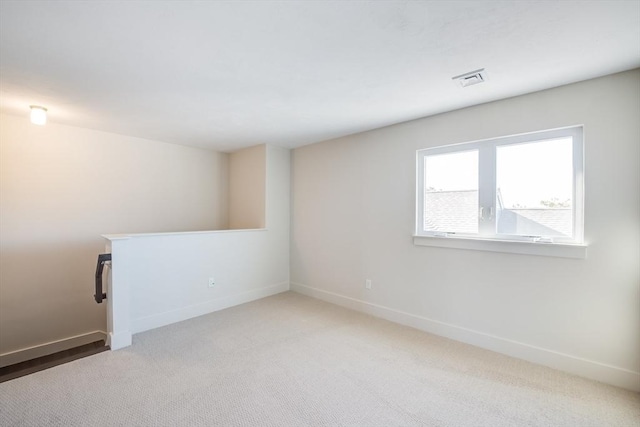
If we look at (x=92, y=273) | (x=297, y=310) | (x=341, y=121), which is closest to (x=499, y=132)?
(x=341, y=121)

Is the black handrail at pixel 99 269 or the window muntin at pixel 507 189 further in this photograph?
the black handrail at pixel 99 269

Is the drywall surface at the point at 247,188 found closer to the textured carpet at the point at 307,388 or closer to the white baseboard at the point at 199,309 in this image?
the white baseboard at the point at 199,309

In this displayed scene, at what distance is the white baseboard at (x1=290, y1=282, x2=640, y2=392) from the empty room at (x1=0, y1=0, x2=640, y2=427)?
0.05ft

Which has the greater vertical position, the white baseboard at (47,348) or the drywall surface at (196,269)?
the drywall surface at (196,269)

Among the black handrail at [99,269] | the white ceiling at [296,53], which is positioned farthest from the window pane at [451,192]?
the black handrail at [99,269]

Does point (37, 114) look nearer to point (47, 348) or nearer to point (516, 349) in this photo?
point (47, 348)

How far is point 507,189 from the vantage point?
269cm

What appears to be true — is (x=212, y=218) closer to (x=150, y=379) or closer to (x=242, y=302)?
(x=242, y=302)

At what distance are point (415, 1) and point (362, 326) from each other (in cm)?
300

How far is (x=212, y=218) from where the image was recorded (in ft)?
16.2

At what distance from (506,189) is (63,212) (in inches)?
198

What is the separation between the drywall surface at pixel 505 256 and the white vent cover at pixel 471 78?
0.60 meters

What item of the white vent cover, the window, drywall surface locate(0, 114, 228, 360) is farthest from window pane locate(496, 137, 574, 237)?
drywall surface locate(0, 114, 228, 360)

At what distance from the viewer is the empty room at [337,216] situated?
1.74 meters
